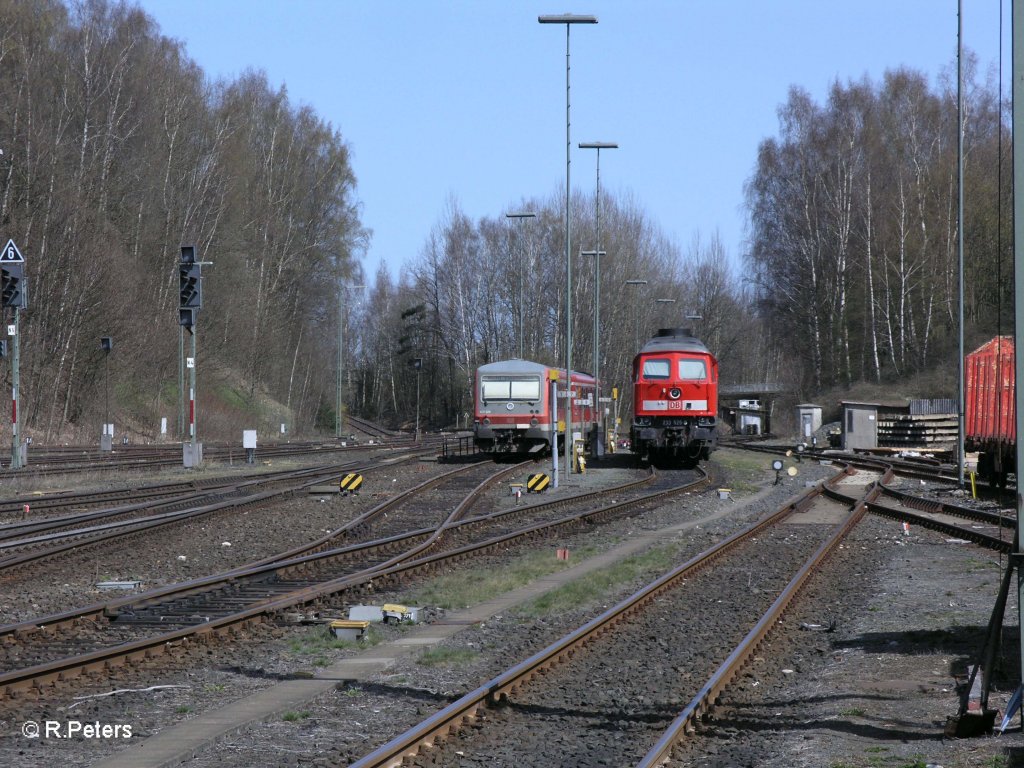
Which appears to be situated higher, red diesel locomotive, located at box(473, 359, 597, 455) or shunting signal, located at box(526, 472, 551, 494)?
red diesel locomotive, located at box(473, 359, 597, 455)

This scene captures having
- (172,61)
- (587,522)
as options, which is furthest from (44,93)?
(587,522)

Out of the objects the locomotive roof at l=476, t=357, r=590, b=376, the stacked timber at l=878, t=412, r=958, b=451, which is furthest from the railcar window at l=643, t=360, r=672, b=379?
the stacked timber at l=878, t=412, r=958, b=451

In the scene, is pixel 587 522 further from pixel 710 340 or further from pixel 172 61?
pixel 710 340

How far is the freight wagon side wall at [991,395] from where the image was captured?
2483cm

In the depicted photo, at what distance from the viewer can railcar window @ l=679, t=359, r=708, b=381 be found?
3466 centimetres

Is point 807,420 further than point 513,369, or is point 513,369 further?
point 807,420

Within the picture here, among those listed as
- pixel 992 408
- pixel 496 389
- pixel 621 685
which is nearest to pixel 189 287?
pixel 496 389

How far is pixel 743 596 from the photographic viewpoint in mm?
12852

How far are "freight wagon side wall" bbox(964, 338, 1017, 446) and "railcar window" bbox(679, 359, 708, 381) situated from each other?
733 cm

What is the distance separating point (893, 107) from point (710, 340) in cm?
3281

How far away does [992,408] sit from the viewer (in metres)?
26.3

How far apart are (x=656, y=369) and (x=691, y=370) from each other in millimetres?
958

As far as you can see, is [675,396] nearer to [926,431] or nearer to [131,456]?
[926,431]

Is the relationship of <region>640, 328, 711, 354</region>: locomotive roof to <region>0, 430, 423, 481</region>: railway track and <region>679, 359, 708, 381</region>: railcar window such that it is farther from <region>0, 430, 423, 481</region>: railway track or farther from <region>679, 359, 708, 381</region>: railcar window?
<region>0, 430, 423, 481</region>: railway track
